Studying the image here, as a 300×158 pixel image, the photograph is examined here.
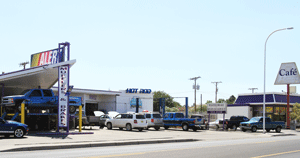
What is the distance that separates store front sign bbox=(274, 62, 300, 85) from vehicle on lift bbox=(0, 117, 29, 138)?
120ft

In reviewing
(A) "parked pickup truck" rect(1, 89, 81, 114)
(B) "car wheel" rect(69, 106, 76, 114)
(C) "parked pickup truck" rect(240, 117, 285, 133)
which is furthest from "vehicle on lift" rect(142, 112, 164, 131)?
(A) "parked pickup truck" rect(1, 89, 81, 114)

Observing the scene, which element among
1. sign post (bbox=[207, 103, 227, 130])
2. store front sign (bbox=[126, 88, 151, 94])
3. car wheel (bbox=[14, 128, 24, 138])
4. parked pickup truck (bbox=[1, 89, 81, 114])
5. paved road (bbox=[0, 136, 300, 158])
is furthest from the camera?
store front sign (bbox=[126, 88, 151, 94])

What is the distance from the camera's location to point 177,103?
108m

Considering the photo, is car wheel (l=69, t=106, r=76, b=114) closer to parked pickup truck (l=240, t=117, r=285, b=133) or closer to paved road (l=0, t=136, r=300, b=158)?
paved road (l=0, t=136, r=300, b=158)

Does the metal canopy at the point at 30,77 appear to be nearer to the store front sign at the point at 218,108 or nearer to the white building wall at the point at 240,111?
the store front sign at the point at 218,108

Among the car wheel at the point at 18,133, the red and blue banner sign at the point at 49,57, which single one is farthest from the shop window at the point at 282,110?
the car wheel at the point at 18,133

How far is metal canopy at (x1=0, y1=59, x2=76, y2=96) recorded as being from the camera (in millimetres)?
24422

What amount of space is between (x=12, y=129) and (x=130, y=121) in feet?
39.4

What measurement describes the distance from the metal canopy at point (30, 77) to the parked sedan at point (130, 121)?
6693 millimetres

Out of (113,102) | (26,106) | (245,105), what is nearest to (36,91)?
(26,106)

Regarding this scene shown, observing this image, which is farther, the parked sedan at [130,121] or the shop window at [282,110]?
the shop window at [282,110]

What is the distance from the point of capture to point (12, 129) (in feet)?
68.2

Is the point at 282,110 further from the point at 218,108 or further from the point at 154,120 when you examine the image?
the point at 154,120

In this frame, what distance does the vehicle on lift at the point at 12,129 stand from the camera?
20.5 m
